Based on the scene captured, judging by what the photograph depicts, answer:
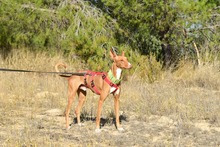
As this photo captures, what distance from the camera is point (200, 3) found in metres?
11.4

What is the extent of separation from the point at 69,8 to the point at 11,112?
6392 mm

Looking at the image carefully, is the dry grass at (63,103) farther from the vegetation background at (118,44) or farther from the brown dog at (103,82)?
the brown dog at (103,82)

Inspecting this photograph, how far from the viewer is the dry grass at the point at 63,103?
18.7ft

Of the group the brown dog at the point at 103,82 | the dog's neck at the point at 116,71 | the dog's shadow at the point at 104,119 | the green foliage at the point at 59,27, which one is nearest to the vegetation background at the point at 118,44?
the green foliage at the point at 59,27

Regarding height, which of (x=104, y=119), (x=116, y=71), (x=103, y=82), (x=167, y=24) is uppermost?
(x=116, y=71)

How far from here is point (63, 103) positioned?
8.39 meters

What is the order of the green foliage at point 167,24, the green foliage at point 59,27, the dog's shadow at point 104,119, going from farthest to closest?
the green foliage at point 59,27, the green foliage at point 167,24, the dog's shadow at point 104,119

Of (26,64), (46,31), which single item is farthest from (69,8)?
(26,64)

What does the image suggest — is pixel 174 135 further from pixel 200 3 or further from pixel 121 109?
pixel 200 3

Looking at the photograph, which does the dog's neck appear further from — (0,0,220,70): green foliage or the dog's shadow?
(0,0,220,70): green foliage

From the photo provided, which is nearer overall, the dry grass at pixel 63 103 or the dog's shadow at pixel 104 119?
the dry grass at pixel 63 103

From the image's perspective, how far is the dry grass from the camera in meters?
5.70

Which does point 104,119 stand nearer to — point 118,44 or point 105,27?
point 118,44

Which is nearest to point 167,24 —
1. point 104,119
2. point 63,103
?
point 63,103
